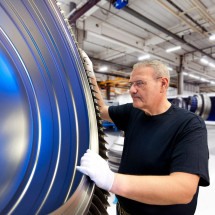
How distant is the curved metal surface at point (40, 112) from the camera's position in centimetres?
55

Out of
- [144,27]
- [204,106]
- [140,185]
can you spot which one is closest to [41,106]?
[140,185]

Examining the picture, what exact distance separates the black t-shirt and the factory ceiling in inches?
106

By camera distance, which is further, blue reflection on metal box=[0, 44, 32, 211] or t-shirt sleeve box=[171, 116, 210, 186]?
t-shirt sleeve box=[171, 116, 210, 186]

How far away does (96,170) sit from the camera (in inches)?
22.9

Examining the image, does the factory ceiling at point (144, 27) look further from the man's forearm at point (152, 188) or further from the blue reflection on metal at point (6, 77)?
the man's forearm at point (152, 188)

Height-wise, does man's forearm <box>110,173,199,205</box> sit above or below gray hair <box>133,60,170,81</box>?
below

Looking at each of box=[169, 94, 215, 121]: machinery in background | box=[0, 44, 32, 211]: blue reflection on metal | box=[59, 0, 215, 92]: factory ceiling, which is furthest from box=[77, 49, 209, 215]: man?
box=[59, 0, 215, 92]: factory ceiling

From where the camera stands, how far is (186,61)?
7.27m

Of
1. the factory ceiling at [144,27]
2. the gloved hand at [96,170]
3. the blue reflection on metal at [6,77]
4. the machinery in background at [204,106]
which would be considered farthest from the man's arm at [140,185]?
the factory ceiling at [144,27]

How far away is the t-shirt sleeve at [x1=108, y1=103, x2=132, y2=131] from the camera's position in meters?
1.20

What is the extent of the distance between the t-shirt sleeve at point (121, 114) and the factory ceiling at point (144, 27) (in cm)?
238

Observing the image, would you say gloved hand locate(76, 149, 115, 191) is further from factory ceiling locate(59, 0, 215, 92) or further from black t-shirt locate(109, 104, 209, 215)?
factory ceiling locate(59, 0, 215, 92)

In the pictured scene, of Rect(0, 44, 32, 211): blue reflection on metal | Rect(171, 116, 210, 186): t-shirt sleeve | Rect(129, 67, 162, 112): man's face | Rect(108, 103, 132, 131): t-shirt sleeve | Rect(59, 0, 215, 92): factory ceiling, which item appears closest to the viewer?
Rect(0, 44, 32, 211): blue reflection on metal

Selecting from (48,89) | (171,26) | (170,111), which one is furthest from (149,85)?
(171,26)
